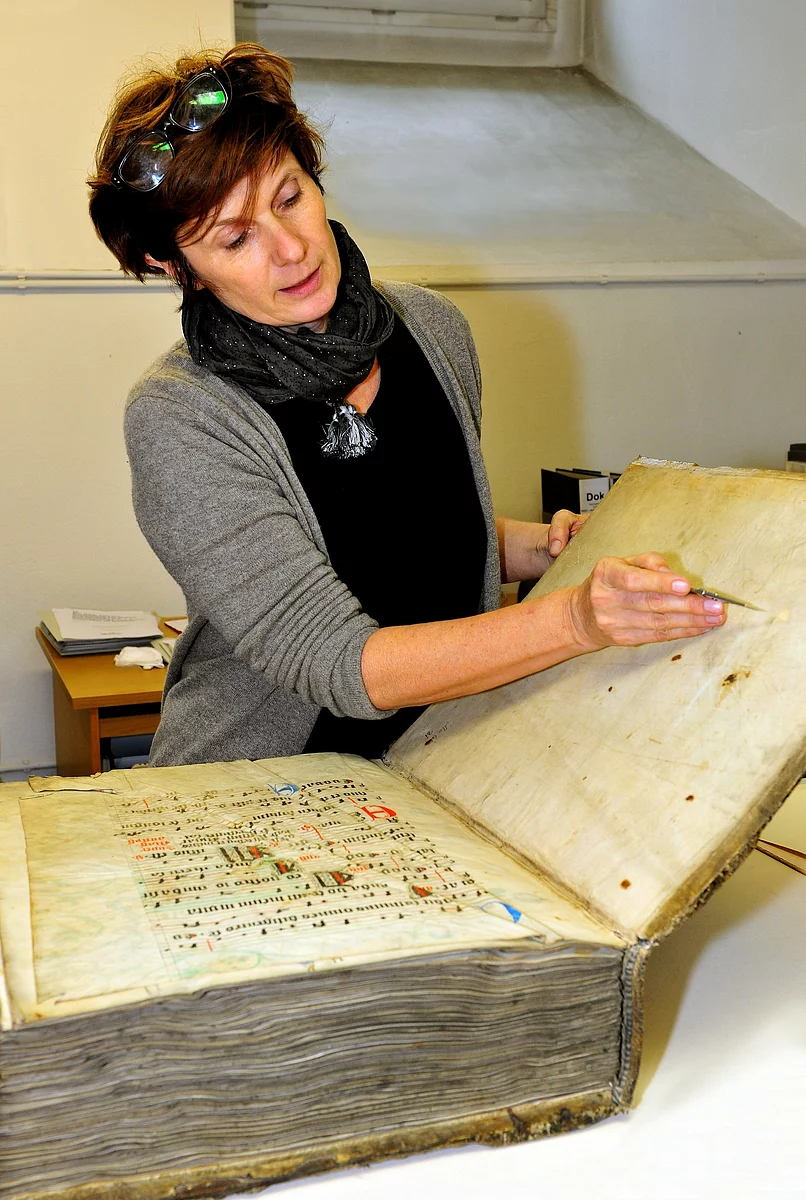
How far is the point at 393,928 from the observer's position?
26.3 inches

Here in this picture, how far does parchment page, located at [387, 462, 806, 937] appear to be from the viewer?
0.72 meters

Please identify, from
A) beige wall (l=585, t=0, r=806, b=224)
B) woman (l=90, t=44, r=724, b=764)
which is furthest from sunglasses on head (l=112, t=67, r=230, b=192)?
beige wall (l=585, t=0, r=806, b=224)

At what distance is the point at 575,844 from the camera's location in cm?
80

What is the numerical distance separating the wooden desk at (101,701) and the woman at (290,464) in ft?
2.40

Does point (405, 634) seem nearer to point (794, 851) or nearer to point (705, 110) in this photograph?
point (794, 851)

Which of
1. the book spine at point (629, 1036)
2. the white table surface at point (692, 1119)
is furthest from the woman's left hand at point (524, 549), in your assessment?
the book spine at point (629, 1036)

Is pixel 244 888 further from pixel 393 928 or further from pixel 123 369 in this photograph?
pixel 123 369

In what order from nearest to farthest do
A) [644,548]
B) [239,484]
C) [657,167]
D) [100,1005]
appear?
[100,1005] < [644,548] < [239,484] < [657,167]

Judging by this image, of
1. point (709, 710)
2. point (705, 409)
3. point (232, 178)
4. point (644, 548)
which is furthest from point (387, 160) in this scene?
point (709, 710)

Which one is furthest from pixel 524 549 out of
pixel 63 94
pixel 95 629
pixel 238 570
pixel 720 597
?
pixel 63 94

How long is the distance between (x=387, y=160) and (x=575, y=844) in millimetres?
2344

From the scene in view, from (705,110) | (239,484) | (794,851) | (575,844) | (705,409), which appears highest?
(705,110)

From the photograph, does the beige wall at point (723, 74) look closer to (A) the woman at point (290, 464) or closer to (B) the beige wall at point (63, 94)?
(B) the beige wall at point (63, 94)

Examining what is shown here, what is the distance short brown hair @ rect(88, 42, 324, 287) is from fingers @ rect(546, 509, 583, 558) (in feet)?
1.45
